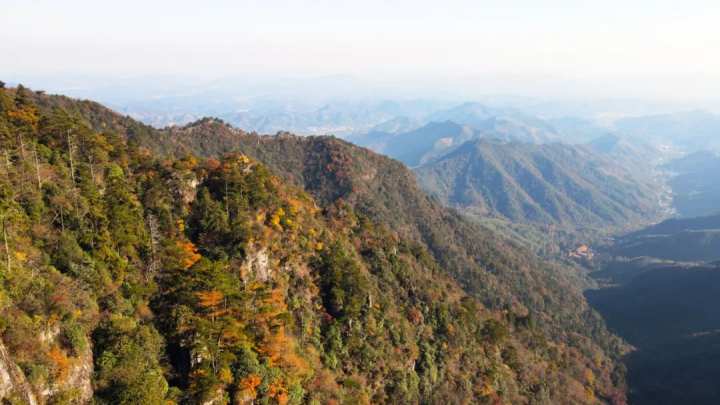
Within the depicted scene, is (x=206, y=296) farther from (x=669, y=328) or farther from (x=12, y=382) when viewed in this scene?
(x=669, y=328)

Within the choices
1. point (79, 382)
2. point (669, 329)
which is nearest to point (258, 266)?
point (79, 382)

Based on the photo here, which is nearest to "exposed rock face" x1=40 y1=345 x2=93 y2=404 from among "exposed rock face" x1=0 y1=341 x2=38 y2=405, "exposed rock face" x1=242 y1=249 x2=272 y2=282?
"exposed rock face" x1=0 y1=341 x2=38 y2=405

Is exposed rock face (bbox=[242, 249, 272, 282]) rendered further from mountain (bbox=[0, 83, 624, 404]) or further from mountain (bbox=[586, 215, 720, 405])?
mountain (bbox=[586, 215, 720, 405])

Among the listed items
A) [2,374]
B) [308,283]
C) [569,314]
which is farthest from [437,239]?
[2,374]

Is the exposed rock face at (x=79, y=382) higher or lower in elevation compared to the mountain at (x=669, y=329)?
higher

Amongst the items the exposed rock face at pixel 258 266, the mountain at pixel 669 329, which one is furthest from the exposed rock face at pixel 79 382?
the mountain at pixel 669 329

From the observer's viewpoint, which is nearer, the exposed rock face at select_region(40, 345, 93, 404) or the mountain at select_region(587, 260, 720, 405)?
the exposed rock face at select_region(40, 345, 93, 404)

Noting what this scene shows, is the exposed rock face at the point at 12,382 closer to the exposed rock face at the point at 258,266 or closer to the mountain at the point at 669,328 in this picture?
the exposed rock face at the point at 258,266
